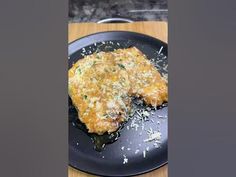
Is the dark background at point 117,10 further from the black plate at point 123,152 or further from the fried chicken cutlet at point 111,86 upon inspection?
the black plate at point 123,152

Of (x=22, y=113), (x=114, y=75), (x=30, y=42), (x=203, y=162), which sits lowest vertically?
(x=203, y=162)

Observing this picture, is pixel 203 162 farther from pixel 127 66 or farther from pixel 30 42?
pixel 30 42

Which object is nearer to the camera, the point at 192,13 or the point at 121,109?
the point at 121,109

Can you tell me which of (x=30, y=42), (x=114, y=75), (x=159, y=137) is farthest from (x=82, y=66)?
(x=159, y=137)

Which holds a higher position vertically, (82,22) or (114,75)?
(82,22)

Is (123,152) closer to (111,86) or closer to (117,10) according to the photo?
(111,86)

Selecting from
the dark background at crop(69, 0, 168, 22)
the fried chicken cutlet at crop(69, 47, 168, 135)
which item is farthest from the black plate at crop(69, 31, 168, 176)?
the dark background at crop(69, 0, 168, 22)

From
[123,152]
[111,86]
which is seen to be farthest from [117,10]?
[123,152]

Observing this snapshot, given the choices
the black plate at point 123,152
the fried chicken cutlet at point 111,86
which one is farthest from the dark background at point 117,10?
the black plate at point 123,152
